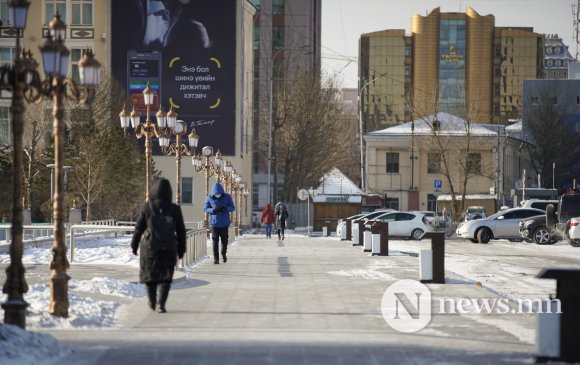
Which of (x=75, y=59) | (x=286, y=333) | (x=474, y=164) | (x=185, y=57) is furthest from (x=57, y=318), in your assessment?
(x=474, y=164)

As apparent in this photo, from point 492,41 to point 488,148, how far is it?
67.9 metres

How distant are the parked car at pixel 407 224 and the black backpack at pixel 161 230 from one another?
39.8 meters

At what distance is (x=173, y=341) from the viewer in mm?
11648

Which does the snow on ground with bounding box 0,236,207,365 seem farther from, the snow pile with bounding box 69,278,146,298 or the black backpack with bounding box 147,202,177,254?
the black backpack with bounding box 147,202,177,254

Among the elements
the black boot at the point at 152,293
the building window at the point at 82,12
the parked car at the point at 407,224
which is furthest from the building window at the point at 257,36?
the black boot at the point at 152,293

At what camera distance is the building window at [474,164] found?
87312 millimetres

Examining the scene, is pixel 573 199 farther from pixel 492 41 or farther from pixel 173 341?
pixel 492 41

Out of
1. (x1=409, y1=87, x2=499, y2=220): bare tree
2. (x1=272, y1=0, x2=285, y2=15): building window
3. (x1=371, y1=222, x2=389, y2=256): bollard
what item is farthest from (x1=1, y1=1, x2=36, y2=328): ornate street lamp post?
(x1=272, y1=0, x2=285, y2=15): building window

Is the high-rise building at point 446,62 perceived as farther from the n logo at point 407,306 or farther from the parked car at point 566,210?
the n logo at point 407,306

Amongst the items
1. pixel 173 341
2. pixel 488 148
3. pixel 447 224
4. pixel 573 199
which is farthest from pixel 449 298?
pixel 488 148

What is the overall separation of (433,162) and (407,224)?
3346 cm

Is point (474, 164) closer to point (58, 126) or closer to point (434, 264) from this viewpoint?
point (434, 264)

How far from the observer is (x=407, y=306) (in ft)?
51.4

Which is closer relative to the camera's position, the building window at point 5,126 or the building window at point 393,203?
the building window at point 5,126
